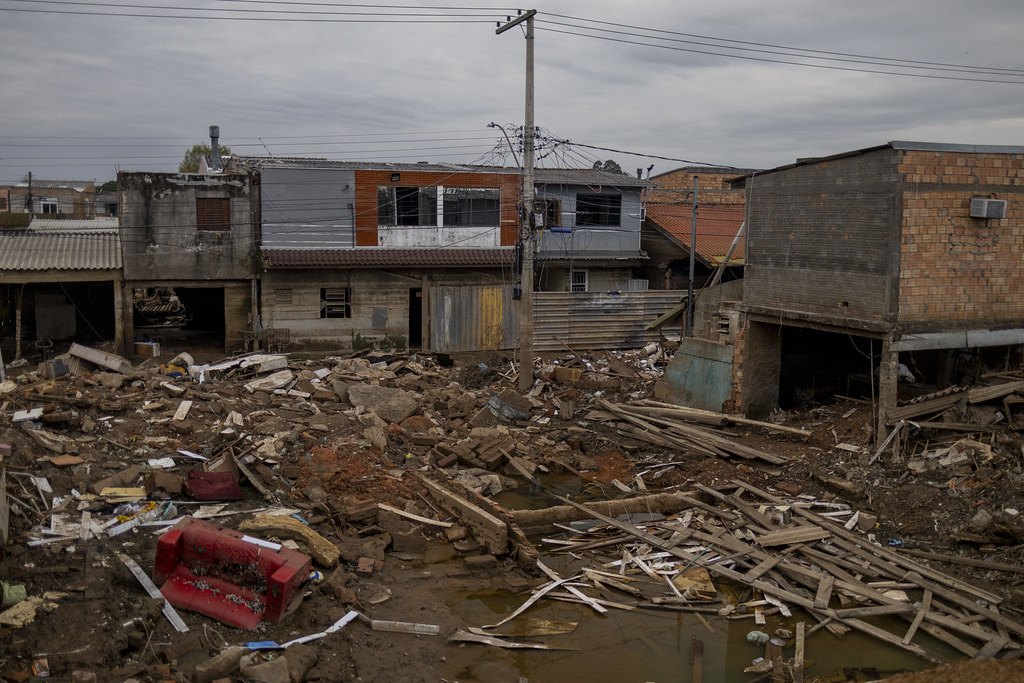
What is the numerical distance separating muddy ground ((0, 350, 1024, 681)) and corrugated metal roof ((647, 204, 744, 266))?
898 cm

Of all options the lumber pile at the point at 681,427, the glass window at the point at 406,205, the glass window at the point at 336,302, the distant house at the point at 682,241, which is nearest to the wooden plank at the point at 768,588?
Answer: the lumber pile at the point at 681,427

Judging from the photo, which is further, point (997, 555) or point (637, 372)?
point (637, 372)

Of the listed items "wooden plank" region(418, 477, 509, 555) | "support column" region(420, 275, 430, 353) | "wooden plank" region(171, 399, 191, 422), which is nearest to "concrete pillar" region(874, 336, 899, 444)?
"wooden plank" region(418, 477, 509, 555)

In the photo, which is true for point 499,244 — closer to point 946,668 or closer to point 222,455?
point 222,455

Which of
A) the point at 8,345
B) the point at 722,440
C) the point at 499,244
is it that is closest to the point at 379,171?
the point at 499,244

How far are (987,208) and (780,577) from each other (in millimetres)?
8018

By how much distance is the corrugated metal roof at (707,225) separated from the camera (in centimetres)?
2678

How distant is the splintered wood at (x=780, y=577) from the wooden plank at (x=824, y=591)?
0.01 meters

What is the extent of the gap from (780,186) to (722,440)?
17.3 feet

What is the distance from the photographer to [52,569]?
812 cm

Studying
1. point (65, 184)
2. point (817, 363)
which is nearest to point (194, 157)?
point (65, 184)

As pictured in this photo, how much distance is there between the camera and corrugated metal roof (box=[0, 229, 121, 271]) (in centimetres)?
2155

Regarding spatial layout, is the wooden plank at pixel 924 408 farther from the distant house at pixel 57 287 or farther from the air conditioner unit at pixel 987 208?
the distant house at pixel 57 287

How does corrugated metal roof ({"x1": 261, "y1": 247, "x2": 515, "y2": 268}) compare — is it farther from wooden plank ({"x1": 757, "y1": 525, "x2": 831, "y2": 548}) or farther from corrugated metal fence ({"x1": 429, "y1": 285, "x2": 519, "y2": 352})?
wooden plank ({"x1": 757, "y1": 525, "x2": 831, "y2": 548})
